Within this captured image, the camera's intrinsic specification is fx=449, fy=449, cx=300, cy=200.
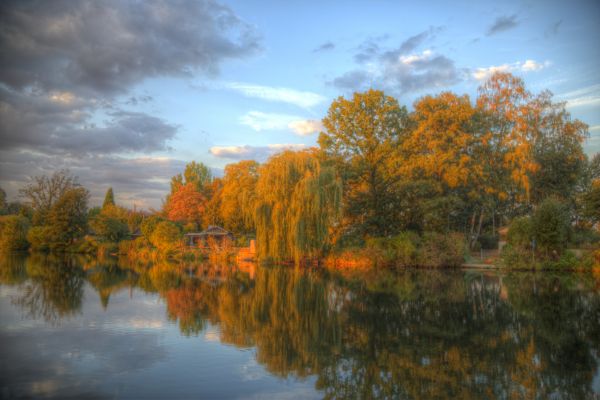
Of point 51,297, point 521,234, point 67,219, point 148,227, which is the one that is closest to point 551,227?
point 521,234

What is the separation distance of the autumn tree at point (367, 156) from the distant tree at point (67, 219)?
32.2m

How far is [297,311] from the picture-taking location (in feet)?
44.6

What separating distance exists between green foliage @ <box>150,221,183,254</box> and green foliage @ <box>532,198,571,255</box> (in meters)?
29.3

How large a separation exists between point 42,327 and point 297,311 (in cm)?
674

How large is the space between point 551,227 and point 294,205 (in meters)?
15.6

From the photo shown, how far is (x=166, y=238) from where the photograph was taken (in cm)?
4106

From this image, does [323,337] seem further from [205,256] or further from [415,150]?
[205,256]

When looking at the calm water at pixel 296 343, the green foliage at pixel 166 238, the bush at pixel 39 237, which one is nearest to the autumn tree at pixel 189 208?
the bush at pixel 39 237

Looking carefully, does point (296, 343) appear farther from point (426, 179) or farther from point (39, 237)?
point (39, 237)

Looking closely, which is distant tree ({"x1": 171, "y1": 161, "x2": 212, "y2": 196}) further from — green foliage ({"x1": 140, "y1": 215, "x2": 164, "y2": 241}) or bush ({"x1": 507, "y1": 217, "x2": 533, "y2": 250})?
bush ({"x1": 507, "y1": 217, "x2": 533, "y2": 250})

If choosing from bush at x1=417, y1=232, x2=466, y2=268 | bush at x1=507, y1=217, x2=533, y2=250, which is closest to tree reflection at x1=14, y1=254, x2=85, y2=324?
bush at x1=417, y1=232, x2=466, y2=268

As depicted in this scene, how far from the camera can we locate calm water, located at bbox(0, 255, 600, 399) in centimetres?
694

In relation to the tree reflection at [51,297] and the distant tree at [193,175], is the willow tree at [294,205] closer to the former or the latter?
the tree reflection at [51,297]

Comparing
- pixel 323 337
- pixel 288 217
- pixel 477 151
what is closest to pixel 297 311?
pixel 323 337
